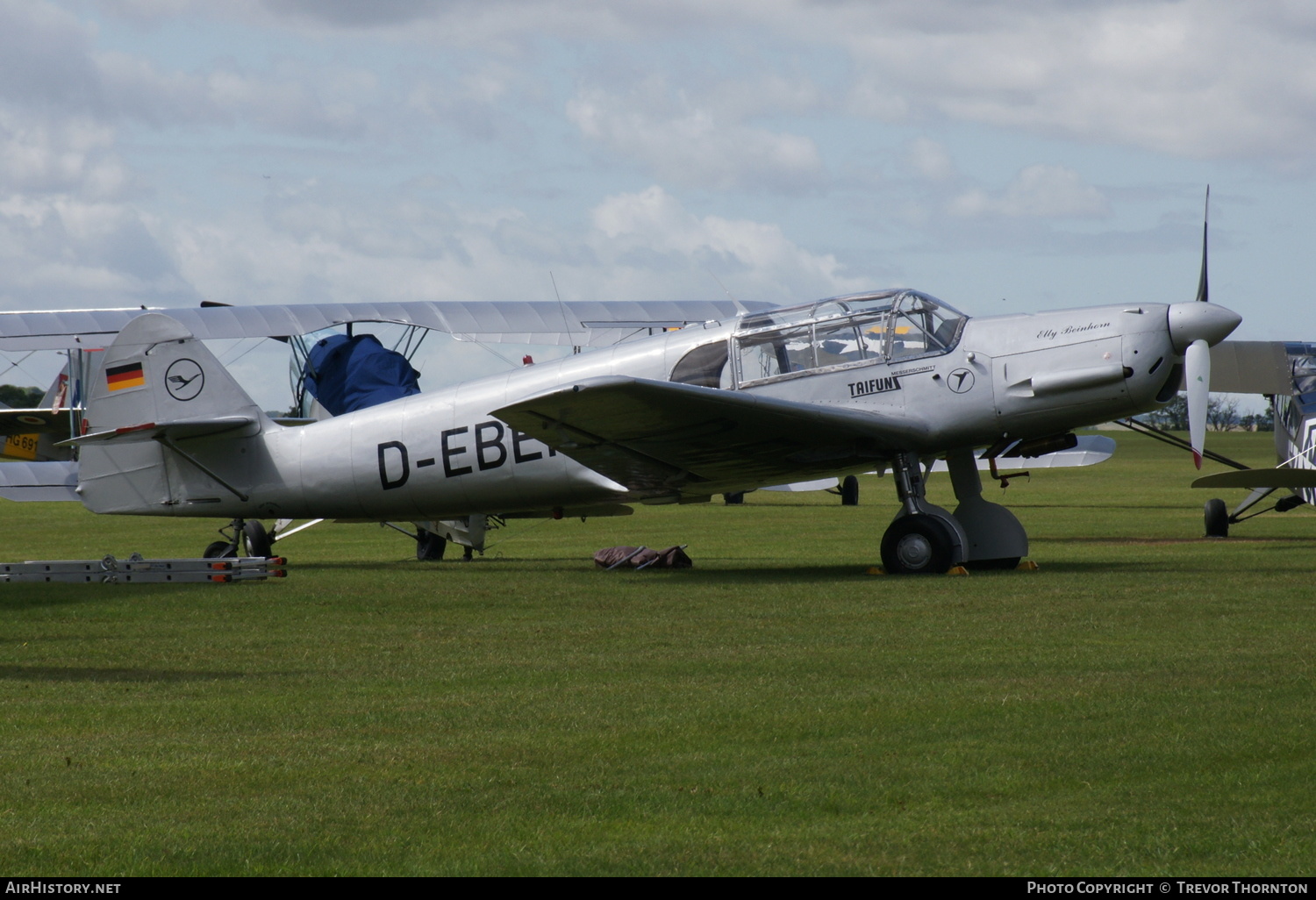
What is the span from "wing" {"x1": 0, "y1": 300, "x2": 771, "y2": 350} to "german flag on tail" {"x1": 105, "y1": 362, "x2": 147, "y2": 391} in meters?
17.2

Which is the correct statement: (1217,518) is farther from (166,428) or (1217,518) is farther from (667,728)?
(667,728)

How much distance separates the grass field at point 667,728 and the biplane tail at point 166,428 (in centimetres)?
349

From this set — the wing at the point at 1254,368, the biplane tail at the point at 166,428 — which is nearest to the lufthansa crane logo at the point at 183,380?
the biplane tail at the point at 166,428

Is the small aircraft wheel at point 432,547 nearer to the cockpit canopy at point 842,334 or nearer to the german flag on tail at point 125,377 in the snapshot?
the german flag on tail at point 125,377

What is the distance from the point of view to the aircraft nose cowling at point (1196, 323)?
1318cm

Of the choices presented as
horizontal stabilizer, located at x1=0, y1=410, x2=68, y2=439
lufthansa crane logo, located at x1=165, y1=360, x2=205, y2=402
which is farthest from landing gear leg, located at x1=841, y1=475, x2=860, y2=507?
lufthansa crane logo, located at x1=165, y1=360, x2=205, y2=402

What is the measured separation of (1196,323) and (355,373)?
22343mm

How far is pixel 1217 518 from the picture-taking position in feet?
64.8

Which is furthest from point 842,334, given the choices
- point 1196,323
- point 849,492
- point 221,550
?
point 849,492

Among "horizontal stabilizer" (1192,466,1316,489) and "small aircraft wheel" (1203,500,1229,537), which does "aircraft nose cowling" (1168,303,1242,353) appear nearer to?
"horizontal stabilizer" (1192,466,1316,489)

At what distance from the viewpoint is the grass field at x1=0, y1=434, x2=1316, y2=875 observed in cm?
423
